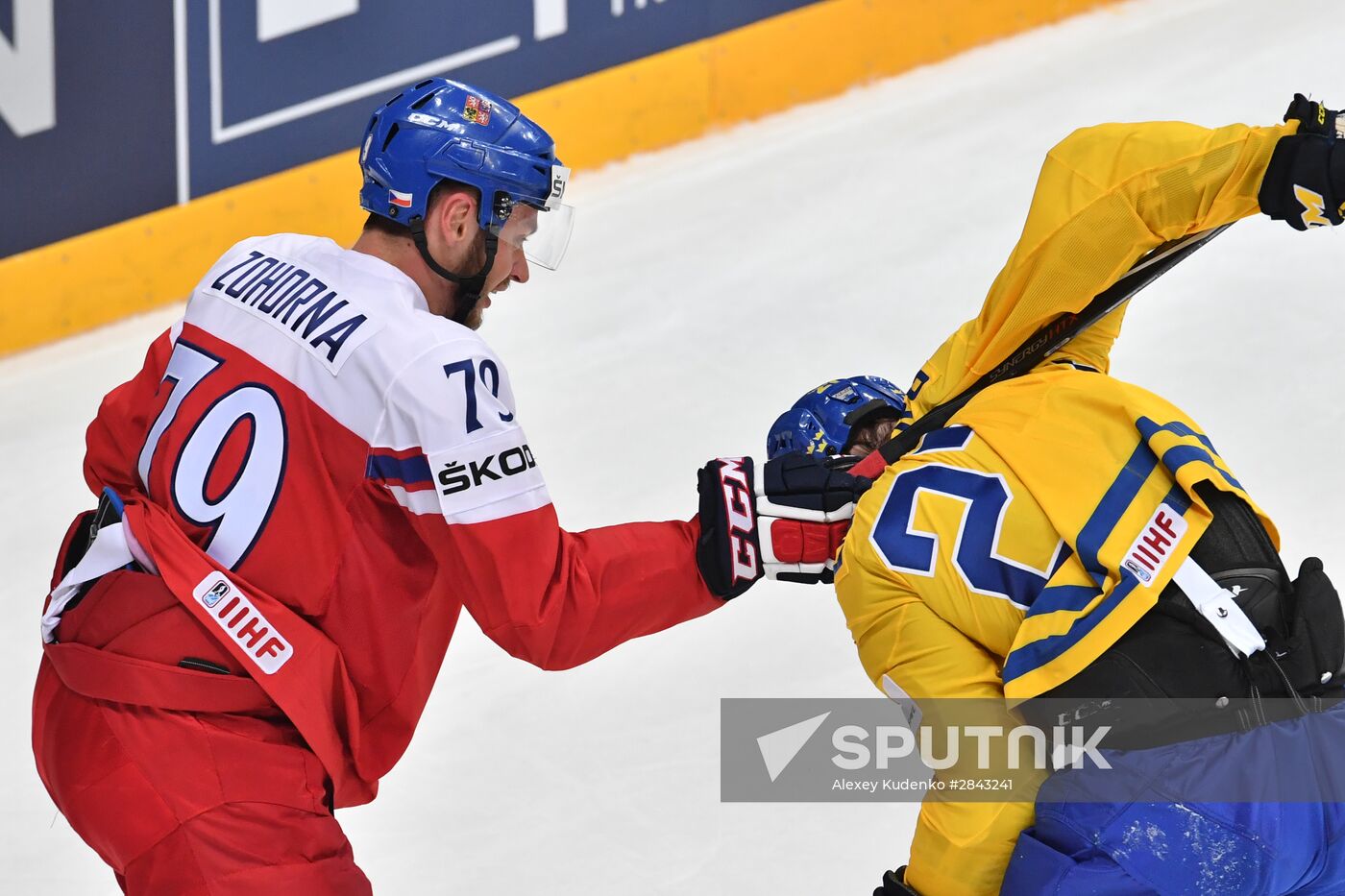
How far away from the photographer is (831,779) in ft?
11.0

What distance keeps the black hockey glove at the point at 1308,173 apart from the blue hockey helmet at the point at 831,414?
73cm

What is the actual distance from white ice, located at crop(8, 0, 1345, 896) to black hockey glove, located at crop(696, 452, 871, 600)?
838 millimetres

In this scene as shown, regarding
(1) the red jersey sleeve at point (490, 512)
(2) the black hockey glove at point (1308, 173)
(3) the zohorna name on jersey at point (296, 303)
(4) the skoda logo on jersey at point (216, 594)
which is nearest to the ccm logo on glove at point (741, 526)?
(1) the red jersey sleeve at point (490, 512)

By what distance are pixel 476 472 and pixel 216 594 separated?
0.39m

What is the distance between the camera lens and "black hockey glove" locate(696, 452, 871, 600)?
8.19ft

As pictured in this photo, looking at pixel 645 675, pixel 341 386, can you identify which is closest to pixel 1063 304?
pixel 341 386

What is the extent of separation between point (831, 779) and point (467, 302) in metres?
1.31

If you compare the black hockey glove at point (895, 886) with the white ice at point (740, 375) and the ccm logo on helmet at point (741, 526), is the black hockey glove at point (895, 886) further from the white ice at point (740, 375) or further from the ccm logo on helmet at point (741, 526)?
the white ice at point (740, 375)

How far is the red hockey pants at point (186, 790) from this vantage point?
2.28 m

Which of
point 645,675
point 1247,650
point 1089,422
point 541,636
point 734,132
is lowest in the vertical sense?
point 645,675

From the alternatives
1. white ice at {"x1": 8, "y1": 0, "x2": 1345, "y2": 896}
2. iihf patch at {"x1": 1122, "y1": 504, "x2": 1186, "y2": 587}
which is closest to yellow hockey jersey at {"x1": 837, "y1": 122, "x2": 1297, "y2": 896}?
iihf patch at {"x1": 1122, "y1": 504, "x2": 1186, "y2": 587}

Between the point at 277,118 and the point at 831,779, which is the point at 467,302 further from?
the point at 277,118

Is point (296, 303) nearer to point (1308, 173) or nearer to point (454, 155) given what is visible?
point (454, 155)

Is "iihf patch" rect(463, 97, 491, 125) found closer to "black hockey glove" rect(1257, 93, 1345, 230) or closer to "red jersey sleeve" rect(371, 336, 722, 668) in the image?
"red jersey sleeve" rect(371, 336, 722, 668)
